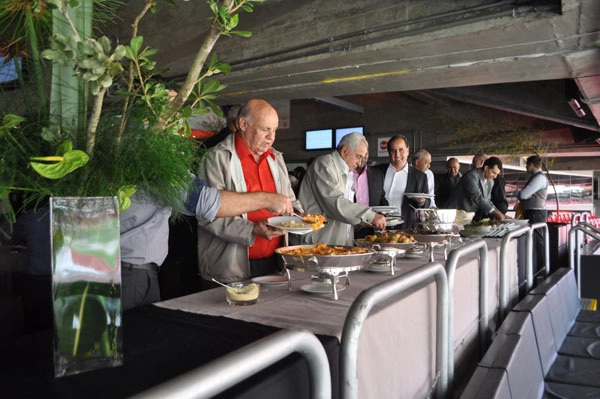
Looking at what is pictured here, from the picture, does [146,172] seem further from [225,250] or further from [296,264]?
[225,250]

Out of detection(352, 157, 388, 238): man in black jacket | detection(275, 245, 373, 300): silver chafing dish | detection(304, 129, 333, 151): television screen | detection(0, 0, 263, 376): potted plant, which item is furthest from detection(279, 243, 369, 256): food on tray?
detection(304, 129, 333, 151): television screen

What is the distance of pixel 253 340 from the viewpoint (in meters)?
1.12

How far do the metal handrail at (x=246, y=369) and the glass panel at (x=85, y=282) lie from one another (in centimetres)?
33

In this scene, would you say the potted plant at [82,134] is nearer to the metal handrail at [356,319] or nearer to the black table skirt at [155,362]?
the black table skirt at [155,362]

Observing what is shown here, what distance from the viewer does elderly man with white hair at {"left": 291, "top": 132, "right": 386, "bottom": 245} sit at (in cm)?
314

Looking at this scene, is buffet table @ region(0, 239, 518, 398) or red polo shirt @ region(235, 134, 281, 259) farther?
red polo shirt @ region(235, 134, 281, 259)

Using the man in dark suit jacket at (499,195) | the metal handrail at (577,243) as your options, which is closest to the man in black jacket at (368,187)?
the metal handrail at (577,243)

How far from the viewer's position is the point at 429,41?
4.83 metres

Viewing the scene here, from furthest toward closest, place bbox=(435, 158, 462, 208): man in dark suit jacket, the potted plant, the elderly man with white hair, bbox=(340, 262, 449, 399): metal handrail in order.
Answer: bbox=(435, 158, 462, 208): man in dark suit jacket, the elderly man with white hair, bbox=(340, 262, 449, 399): metal handrail, the potted plant

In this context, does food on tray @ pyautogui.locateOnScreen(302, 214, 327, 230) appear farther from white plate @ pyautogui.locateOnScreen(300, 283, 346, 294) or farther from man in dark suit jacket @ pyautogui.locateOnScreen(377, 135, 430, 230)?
man in dark suit jacket @ pyautogui.locateOnScreen(377, 135, 430, 230)

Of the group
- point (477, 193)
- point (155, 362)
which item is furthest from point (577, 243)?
point (155, 362)

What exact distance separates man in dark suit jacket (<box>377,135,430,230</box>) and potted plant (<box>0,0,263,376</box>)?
338 centimetres

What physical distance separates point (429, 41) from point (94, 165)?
4.55 metres

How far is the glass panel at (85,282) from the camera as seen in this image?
0.82 metres
